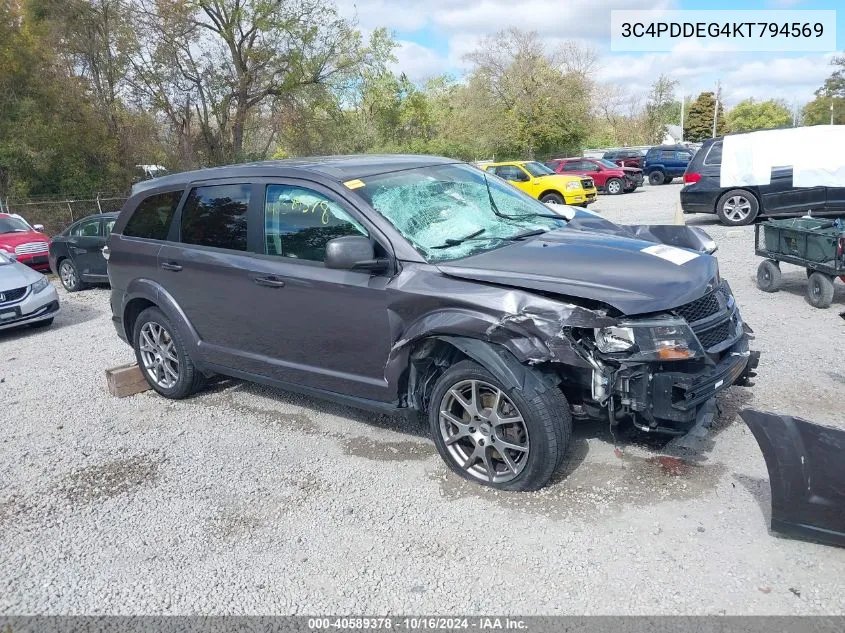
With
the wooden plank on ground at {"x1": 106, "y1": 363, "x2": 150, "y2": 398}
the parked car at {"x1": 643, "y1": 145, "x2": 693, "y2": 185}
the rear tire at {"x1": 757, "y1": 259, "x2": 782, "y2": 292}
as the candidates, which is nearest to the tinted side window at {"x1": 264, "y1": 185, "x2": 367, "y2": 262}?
the wooden plank on ground at {"x1": 106, "y1": 363, "x2": 150, "y2": 398}

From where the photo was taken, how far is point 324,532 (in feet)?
12.1

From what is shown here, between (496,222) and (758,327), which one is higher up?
(496,222)

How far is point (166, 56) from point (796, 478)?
1038 inches

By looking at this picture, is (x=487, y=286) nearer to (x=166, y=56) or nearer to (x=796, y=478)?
(x=796, y=478)

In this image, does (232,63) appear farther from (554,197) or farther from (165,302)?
(165,302)

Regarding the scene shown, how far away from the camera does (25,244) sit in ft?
46.5

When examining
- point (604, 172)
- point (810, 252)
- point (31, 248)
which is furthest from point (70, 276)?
point (604, 172)

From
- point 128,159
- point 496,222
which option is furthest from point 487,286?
point 128,159

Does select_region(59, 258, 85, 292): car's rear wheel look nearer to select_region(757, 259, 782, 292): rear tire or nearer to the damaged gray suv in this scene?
the damaged gray suv

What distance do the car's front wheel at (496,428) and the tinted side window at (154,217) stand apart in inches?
114

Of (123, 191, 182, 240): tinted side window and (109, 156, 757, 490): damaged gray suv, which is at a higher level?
(123, 191, 182, 240): tinted side window

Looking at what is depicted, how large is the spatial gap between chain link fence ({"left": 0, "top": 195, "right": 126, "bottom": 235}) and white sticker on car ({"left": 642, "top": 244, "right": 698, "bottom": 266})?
66.7 ft

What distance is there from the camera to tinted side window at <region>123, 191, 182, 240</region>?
557 centimetres

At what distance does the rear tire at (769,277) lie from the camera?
8133 mm
